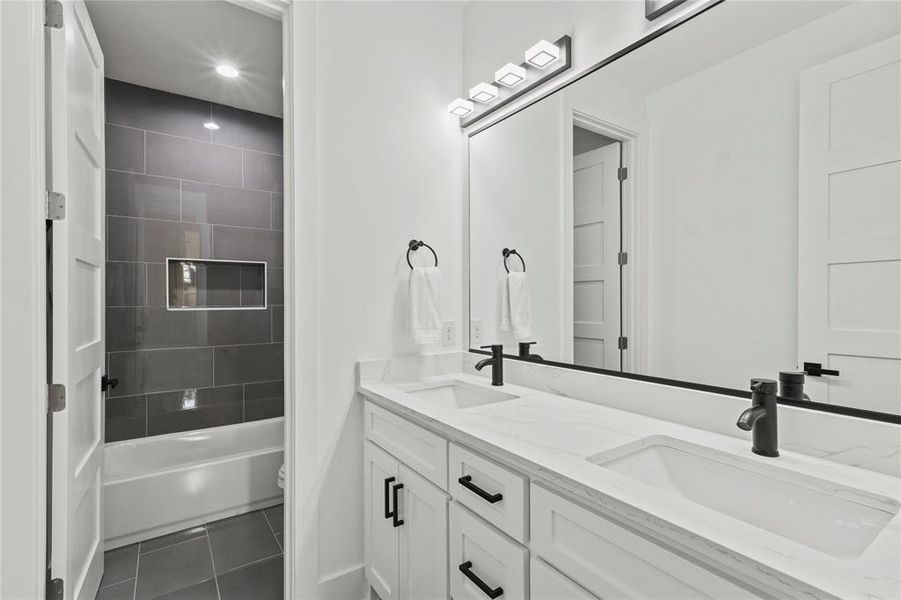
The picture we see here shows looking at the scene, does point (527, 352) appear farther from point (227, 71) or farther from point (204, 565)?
point (227, 71)

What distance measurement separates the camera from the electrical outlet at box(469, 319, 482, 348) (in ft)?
6.43

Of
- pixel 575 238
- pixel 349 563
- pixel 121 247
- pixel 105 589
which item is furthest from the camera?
pixel 121 247

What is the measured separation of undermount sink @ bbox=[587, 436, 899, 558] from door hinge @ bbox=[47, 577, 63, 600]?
1595mm

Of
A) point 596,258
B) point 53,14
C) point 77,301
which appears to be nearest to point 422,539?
point 596,258

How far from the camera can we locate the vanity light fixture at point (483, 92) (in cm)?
179

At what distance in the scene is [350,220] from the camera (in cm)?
171

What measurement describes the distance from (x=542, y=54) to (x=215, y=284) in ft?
7.85

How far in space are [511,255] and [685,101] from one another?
82 centimetres

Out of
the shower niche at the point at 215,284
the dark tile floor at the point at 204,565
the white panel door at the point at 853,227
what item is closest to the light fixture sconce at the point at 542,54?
the white panel door at the point at 853,227

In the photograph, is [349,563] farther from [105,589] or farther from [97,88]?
[97,88]

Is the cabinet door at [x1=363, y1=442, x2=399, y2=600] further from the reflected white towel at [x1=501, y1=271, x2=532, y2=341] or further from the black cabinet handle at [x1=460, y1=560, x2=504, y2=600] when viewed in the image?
the reflected white towel at [x1=501, y1=271, x2=532, y2=341]

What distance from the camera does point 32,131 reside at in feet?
3.85

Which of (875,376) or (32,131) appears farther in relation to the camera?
(32,131)

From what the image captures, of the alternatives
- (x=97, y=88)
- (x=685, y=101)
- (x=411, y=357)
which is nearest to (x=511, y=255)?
(x=411, y=357)
